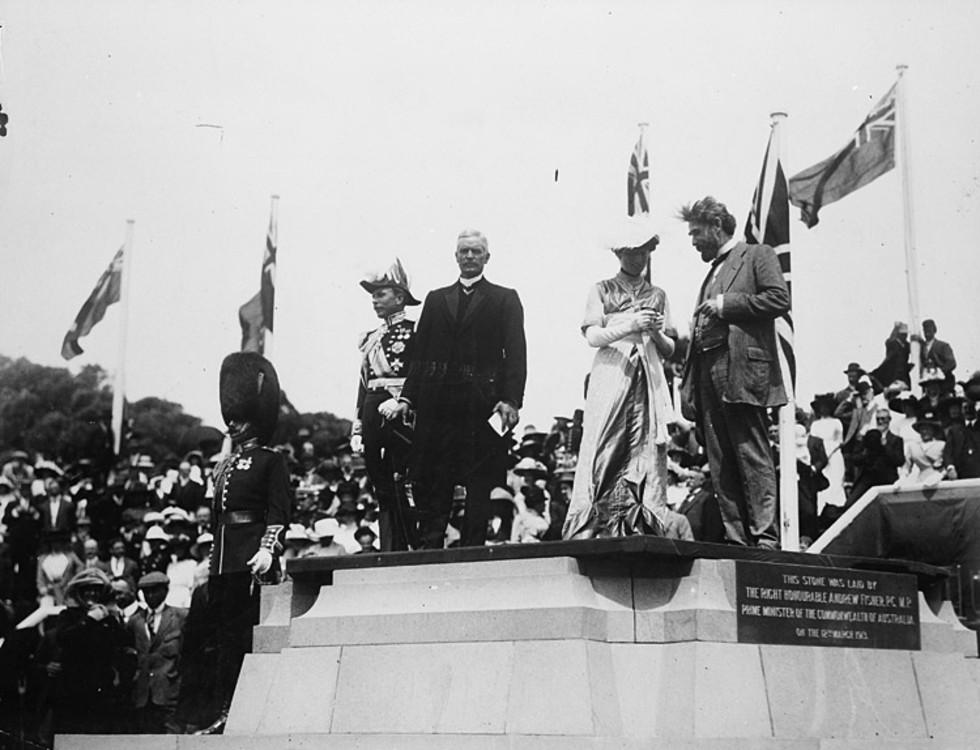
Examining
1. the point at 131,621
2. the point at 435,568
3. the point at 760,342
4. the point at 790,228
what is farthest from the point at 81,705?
the point at 790,228

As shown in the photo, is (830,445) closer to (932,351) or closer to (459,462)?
(932,351)

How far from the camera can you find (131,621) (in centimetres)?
1143

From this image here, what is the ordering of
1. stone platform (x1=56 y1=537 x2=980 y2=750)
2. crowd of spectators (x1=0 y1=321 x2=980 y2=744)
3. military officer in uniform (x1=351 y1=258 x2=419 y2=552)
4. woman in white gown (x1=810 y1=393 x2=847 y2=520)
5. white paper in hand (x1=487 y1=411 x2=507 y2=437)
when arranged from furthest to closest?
woman in white gown (x1=810 y1=393 x2=847 y2=520) → military officer in uniform (x1=351 y1=258 x2=419 y2=552) → crowd of spectators (x1=0 y1=321 x2=980 y2=744) → white paper in hand (x1=487 y1=411 x2=507 y2=437) → stone platform (x1=56 y1=537 x2=980 y2=750)

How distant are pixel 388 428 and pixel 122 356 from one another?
5.83 m

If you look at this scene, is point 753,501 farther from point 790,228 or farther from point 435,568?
point 790,228

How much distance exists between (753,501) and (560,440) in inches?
173

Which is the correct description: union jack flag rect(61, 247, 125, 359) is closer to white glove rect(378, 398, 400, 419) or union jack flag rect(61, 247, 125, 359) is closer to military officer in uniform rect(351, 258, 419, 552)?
military officer in uniform rect(351, 258, 419, 552)

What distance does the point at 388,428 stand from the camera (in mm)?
11422

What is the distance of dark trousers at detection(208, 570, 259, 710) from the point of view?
1016 cm

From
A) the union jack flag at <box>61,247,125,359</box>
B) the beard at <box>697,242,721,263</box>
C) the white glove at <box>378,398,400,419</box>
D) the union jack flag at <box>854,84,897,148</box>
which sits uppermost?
the union jack flag at <box>854,84,897,148</box>

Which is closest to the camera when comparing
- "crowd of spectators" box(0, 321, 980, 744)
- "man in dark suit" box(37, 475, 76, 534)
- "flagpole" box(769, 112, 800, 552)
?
"crowd of spectators" box(0, 321, 980, 744)

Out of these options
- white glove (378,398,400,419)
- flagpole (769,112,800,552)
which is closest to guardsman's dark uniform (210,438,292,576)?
white glove (378,398,400,419)

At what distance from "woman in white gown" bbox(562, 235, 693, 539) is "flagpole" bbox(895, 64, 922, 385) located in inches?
189

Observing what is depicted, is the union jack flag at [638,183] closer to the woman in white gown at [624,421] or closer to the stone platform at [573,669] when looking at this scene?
the woman in white gown at [624,421]
